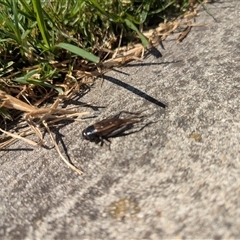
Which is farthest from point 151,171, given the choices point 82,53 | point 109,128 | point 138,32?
point 138,32

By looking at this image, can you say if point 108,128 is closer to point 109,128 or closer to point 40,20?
point 109,128

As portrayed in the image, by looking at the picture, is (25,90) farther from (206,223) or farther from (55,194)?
(206,223)

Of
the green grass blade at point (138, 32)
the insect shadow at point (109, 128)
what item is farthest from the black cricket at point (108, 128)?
the green grass blade at point (138, 32)

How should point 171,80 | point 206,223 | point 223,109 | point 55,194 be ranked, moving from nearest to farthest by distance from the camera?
point 206,223
point 55,194
point 223,109
point 171,80

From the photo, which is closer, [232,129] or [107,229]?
[107,229]

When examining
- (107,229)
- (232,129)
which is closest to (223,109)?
(232,129)

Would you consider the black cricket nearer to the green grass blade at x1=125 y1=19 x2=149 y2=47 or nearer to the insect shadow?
the insect shadow

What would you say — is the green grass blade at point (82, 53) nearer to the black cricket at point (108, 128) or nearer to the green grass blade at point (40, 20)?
the green grass blade at point (40, 20)
